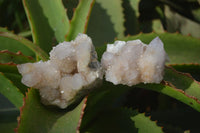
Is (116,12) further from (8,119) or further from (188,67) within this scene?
(8,119)

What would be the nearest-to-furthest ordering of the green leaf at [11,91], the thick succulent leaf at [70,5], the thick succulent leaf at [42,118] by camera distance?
the thick succulent leaf at [42,118]
the green leaf at [11,91]
the thick succulent leaf at [70,5]

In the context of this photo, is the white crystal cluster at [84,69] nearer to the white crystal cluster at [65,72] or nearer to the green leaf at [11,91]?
the white crystal cluster at [65,72]

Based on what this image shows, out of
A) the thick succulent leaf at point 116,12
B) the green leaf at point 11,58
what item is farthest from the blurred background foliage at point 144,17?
the green leaf at point 11,58

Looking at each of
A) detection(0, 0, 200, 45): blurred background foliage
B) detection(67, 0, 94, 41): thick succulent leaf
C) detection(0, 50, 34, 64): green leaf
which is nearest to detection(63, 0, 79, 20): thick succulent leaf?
detection(0, 0, 200, 45): blurred background foliage

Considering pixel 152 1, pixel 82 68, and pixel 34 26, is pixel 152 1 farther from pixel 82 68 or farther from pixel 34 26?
pixel 82 68

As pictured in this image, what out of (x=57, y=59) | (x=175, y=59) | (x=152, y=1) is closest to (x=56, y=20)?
(x=57, y=59)

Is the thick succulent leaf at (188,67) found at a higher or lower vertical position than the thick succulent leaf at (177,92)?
lower

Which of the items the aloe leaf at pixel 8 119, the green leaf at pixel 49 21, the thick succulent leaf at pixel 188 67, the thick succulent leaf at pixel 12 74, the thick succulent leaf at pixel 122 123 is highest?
the green leaf at pixel 49 21
